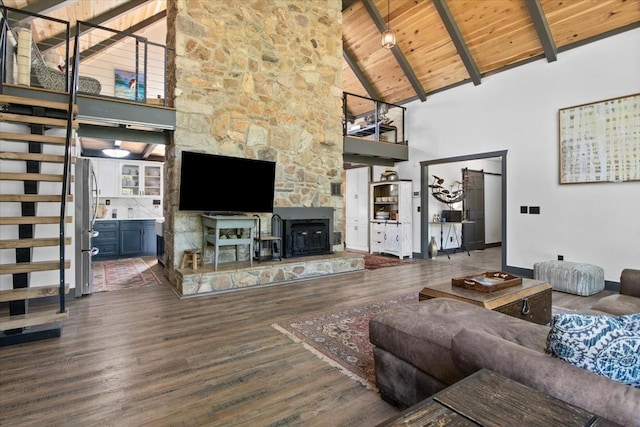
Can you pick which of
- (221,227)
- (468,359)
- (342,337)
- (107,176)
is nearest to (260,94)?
(221,227)

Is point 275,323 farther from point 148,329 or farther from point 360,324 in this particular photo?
point 148,329

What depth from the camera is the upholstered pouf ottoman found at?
4.42 meters

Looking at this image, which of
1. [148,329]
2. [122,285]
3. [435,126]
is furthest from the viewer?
[435,126]

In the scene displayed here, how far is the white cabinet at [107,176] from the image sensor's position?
7.55 m

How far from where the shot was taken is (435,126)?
7156 millimetres

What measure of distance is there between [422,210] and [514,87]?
2.98 metres

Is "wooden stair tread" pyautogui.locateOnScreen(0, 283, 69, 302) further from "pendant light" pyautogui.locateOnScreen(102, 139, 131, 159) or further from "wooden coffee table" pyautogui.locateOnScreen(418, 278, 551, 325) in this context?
"pendant light" pyautogui.locateOnScreen(102, 139, 131, 159)

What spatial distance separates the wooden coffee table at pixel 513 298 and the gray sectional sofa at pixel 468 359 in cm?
49

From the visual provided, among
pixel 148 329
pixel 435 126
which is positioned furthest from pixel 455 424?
pixel 435 126

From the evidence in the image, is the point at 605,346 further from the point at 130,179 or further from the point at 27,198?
the point at 130,179

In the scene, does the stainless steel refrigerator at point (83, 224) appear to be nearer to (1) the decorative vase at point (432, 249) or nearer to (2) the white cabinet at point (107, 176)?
(2) the white cabinet at point (107, 176)

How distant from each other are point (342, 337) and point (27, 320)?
2.65 m

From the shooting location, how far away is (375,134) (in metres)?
7.41

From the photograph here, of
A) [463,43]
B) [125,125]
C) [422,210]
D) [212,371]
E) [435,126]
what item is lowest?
[212,371]
